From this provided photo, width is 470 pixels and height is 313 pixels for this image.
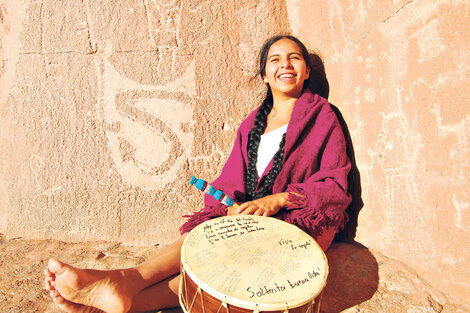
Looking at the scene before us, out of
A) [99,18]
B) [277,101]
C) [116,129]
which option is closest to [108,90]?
[116,129]

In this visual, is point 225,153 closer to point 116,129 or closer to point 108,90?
point 116,129

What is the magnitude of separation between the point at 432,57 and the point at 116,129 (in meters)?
1.72

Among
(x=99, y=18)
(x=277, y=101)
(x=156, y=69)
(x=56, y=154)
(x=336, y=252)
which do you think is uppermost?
(x=99, y=18)

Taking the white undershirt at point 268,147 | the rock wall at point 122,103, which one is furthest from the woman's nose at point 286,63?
the white undershirt at point 268,147

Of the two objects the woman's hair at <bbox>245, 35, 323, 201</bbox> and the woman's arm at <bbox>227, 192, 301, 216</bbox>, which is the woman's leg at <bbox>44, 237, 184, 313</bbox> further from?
the woman's hair at <bbox>245, 35, 323, 201</bbox>

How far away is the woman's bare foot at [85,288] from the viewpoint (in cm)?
119

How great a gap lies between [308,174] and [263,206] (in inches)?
12.5

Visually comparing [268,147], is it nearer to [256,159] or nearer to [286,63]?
[256,159]

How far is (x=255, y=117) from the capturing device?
2031 mm

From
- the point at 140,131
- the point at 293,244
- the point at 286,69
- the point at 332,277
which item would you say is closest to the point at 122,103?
the point at 140,131

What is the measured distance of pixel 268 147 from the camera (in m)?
1.90

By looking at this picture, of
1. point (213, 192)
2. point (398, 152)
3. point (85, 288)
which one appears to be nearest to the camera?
point (85, 288)

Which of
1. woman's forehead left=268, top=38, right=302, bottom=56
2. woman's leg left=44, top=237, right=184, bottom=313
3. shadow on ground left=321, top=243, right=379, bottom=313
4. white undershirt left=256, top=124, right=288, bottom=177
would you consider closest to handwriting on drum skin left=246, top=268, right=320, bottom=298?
shadow on ground left=321, top=243, right=379, bottom=313

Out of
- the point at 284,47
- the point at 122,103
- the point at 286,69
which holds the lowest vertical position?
the point at 122,103
